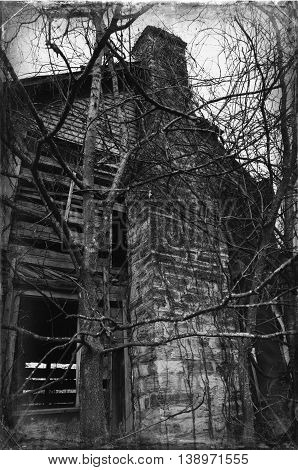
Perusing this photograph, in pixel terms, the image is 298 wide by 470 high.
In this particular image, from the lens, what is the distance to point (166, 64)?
14.8 feet

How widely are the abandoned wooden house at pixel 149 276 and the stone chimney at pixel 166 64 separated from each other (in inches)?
0.9

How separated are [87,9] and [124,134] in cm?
122

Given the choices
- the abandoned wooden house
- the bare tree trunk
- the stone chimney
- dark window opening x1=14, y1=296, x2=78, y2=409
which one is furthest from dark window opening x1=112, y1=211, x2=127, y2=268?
the bare tree trunk

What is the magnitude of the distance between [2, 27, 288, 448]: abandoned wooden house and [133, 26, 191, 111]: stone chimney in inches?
0.9

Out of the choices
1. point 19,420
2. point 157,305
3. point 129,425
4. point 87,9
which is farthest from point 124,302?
point 87,9

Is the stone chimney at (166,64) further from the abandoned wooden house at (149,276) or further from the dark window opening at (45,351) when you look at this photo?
the dark window opening at (45,351)

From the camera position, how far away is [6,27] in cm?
249

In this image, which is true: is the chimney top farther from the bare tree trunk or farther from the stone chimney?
the bare tree trunk

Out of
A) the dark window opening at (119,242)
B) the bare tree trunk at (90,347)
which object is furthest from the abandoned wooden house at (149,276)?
the bare tree trunk at (90,347)

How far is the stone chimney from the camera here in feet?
13.1

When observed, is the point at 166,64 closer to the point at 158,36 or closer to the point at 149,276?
the point at 158,36

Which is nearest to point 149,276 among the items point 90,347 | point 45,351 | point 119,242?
point 119,242

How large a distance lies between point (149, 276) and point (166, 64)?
8.02 feet
